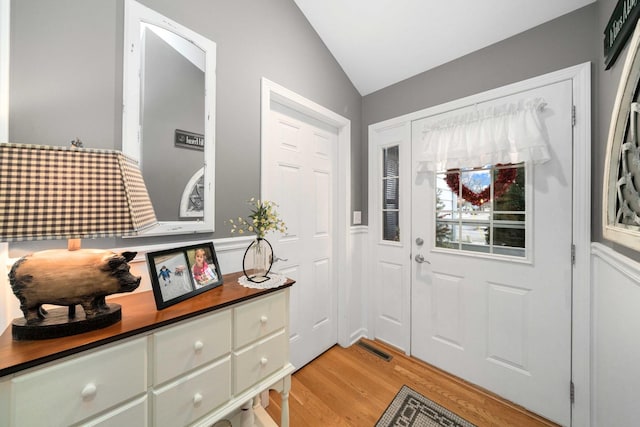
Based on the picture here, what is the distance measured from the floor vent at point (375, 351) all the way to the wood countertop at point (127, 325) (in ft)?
4.67

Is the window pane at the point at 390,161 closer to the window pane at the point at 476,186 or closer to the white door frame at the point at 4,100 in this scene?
the window pane at the point at 476,186

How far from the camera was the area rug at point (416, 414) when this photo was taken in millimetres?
1399

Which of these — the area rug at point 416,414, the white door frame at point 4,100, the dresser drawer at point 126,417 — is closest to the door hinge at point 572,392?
the area rug at point 416,414

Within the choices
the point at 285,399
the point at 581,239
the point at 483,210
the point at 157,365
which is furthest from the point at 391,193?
the point at 157,365

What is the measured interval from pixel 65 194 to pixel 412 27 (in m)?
2.12

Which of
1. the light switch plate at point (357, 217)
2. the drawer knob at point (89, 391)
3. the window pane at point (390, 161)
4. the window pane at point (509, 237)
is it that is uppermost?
the window pane at point (390, 161)

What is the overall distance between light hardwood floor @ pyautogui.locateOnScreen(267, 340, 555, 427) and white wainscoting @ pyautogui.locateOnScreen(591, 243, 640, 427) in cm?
48

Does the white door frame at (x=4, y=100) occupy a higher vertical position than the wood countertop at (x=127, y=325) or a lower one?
higher

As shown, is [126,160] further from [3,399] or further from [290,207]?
[290,207]

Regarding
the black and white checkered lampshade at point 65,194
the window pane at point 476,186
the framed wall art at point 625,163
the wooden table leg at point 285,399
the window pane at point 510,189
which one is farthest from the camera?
the window pane at point 476,186

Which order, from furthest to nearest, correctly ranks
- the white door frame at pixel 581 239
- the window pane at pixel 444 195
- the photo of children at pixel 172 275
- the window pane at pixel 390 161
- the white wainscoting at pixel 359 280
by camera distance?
the white wainscoting at pixel 359 280 → the window pane at pixel 390 161 → the window pane at pixel 444 195 → the white door frame at pixel 581 239 → the photo of children at pixel 172 275

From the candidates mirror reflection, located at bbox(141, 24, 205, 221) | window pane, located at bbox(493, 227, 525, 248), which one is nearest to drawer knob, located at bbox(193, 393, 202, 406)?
mirror reflection, located at bbox(141, 24, 205, 221)

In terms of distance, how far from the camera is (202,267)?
1062 millimetres

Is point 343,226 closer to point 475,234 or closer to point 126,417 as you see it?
point 475,234
